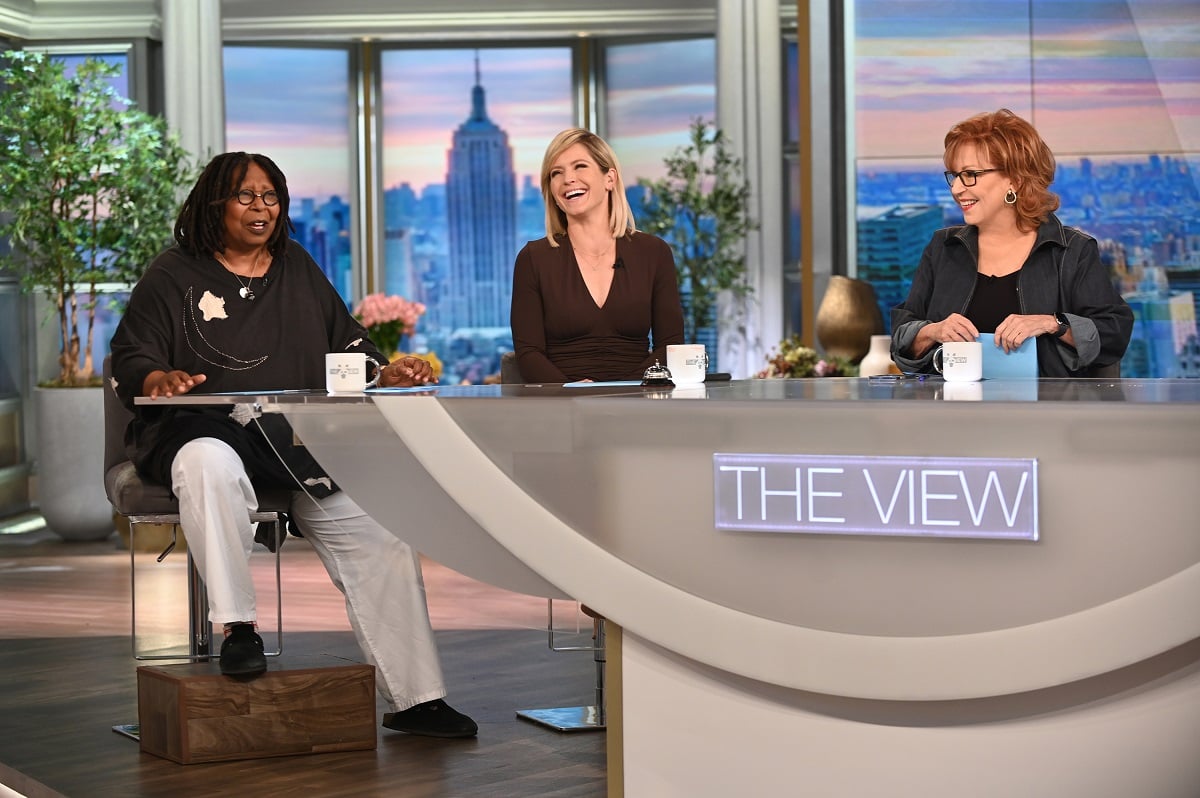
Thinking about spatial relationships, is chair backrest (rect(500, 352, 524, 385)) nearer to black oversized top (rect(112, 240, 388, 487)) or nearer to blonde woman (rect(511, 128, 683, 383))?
blonde woman (rect(511, 128, 683, 383))

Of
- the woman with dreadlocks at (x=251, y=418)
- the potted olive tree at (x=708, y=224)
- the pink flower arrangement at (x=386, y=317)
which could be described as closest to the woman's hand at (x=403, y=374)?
the woman with dreadlocks at (x=251, y=418)

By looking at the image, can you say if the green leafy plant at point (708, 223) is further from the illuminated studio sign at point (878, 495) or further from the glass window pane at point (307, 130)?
the illuminated studio sign at point (878, 495)

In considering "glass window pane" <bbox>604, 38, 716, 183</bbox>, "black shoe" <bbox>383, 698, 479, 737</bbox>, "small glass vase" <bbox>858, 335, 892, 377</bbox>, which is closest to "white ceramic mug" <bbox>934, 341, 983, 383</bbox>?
"black shoe" <bbox>383, 698, 479, 737</bbox>

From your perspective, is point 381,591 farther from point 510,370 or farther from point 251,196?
point 251,196

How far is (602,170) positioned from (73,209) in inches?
145

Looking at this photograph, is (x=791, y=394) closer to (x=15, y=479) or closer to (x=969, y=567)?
(x=969, y=567)

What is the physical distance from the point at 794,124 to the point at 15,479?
4170mm

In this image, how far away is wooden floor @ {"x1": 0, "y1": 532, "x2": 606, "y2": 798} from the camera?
8.88 feet

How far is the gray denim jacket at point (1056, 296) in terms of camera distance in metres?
2.79

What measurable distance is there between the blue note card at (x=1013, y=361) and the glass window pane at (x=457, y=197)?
6.06m

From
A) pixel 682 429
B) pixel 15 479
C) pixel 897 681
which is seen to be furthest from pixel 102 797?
pixel 15 479

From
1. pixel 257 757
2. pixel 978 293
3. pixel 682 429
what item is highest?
pixel 978 293

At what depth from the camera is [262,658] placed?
2855 mm

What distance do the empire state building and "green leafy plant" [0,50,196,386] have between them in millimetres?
2573
